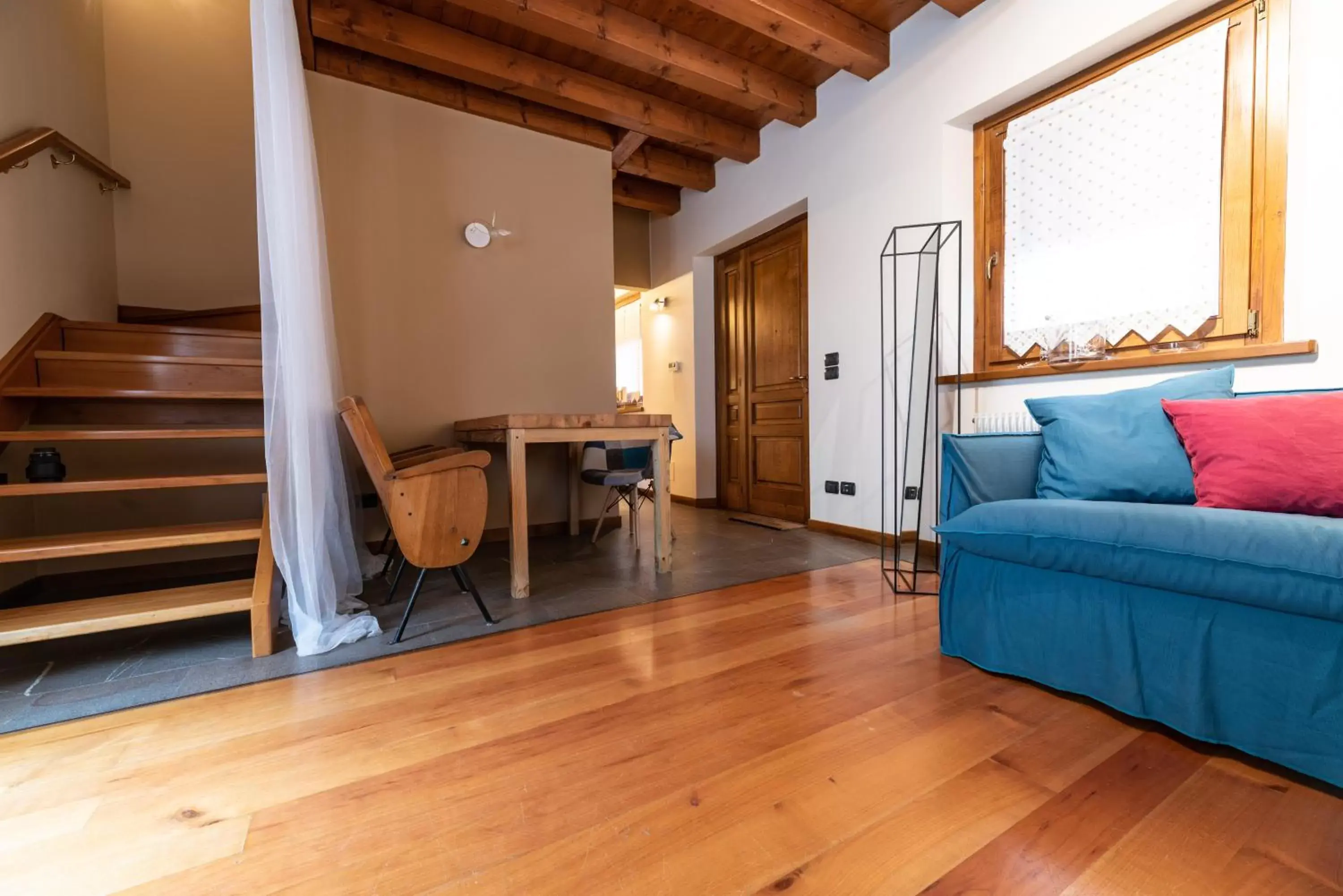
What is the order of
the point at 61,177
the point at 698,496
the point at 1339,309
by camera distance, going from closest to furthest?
the point at 1339,309 < the point at 61,177 < the point at 698,496

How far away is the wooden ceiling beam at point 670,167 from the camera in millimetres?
4273

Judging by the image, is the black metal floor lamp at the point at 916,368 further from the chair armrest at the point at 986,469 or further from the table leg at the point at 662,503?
the table leg at the point at 662,503

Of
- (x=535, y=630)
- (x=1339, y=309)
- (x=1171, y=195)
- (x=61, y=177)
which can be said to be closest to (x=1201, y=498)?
(x=1339, y=309)

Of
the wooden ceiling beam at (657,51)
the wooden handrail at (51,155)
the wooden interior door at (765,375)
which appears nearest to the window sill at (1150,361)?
the wooden interior door at (765,375)

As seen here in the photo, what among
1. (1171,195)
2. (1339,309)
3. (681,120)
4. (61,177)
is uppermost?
(681,120)

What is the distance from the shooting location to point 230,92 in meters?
3.40

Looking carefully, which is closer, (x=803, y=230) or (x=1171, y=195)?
(x=1171, y=195)

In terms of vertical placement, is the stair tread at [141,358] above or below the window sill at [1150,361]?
above

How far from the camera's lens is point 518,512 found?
228 centimetres

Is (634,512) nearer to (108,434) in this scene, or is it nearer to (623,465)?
(623,465)

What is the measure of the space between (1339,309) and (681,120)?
3.51 meters

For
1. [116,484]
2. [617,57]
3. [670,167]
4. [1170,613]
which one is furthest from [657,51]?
[1170,613]

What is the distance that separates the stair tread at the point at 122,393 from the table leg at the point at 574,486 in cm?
182

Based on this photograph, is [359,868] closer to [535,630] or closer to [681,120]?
[535,630]
